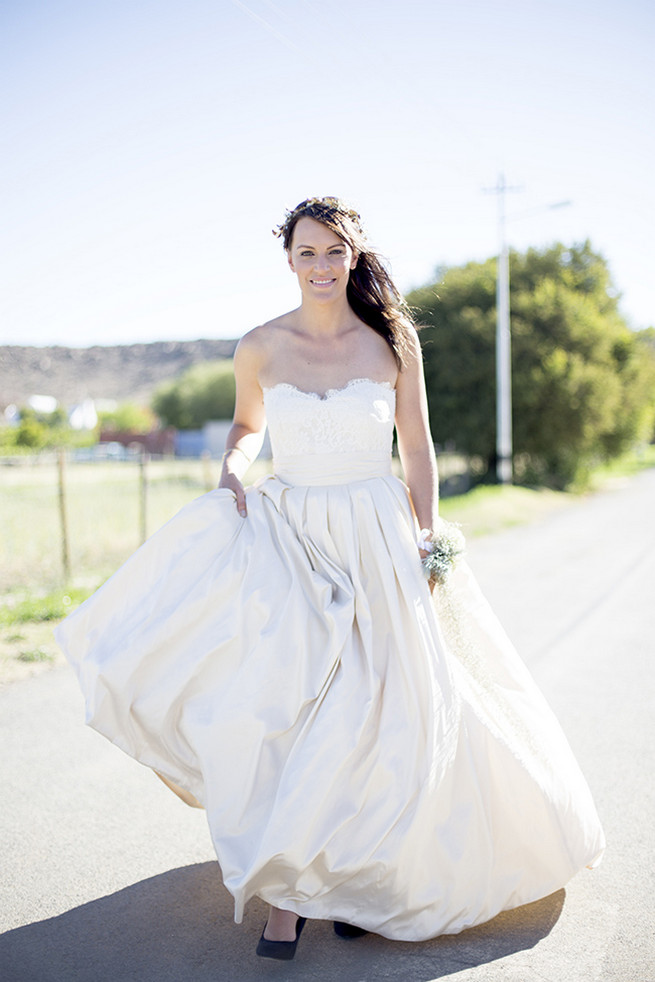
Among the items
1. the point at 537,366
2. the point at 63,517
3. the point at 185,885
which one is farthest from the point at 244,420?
the point at 537,366

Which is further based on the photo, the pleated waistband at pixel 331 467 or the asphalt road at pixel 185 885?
the pleated waistband at pixel 331 467

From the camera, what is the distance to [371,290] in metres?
3.52

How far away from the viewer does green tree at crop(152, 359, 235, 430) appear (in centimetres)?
9569

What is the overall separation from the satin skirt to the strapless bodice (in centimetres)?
4

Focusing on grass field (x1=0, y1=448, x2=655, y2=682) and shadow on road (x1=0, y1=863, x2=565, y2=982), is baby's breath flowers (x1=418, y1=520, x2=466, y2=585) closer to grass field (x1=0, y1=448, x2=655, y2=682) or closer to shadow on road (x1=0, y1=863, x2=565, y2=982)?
shadow on road (x1=0, y1=863, x2=565, y2=982)

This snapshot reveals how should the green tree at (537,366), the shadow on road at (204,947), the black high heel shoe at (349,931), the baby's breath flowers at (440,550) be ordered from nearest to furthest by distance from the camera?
1. the shadow on road at (204,947)
2. the black high heel shoe at (349,931)
3. the baby's breath flowers at (440,550)
4. the green tree at (537,366)

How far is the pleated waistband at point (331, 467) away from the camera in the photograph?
10.9ft

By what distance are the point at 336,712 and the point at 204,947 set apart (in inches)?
35.5

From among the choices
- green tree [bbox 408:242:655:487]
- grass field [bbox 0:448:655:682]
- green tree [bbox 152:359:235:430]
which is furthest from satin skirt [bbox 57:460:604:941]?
green tree [bbox 152:359:235:430]

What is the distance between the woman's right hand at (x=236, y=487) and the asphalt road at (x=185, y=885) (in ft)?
4.70

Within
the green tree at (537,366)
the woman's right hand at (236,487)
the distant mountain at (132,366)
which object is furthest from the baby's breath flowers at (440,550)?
the distant mountain at (132,366)

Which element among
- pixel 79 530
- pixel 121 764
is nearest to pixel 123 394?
pixel 79 530

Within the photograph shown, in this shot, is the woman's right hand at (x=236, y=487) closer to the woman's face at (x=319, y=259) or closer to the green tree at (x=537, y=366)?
the woman's face at (x=319, y=259)

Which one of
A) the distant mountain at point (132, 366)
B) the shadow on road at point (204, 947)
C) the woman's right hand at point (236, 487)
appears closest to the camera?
the shadow on road at point (204, 947)
